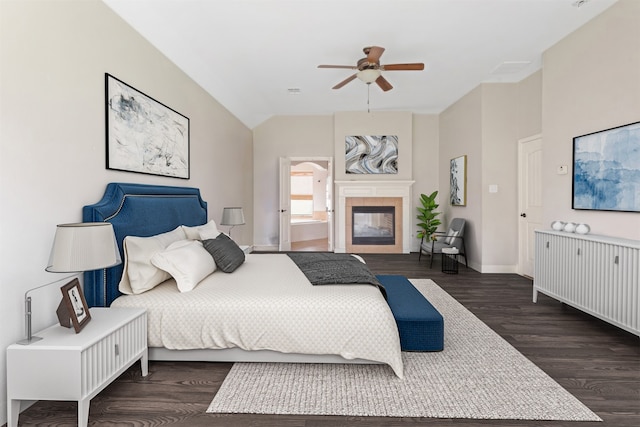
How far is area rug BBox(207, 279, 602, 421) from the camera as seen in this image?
1842 mm

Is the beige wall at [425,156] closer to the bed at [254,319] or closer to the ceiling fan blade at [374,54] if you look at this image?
the ceiling fan blade at [374,54]

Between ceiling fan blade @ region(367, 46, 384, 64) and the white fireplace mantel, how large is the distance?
3456 millimetres

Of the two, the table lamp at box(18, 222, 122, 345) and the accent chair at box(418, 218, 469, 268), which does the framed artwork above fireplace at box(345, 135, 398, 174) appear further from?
the table lamp at box(18, 222, 122, 345)

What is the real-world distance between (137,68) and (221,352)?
8.02 ft

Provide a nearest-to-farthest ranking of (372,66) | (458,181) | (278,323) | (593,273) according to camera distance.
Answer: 1. (278,323)
2. (593,273)
3. (372,66)
4. (458,181)

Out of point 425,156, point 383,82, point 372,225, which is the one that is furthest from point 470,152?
point 372,225

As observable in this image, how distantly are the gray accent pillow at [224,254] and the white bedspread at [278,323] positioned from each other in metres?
0.59

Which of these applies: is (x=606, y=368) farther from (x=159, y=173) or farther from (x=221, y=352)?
(x=159, y=173)

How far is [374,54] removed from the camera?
3.56 m

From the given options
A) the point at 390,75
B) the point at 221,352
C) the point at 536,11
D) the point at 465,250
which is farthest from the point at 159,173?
the point at 465,250

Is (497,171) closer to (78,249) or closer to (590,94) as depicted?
(590,94)

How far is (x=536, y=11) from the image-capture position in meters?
3.15

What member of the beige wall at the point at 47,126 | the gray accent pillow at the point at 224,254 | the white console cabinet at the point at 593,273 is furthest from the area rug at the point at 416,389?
the beige wall at the point at 47,126

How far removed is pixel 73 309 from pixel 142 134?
171 cm
